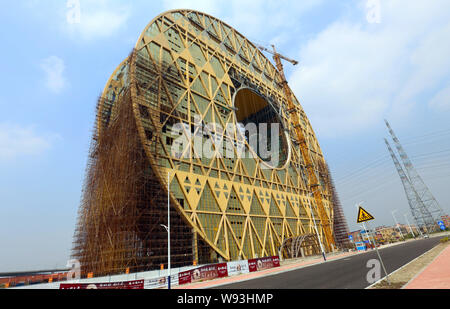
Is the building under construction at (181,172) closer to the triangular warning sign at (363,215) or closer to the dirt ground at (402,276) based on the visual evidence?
the triangular warning sign at (363,215)

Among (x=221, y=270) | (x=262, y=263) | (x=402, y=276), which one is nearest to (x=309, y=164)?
(x=262, y=263)

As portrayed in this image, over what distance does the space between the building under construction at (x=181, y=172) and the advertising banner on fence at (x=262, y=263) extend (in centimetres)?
429

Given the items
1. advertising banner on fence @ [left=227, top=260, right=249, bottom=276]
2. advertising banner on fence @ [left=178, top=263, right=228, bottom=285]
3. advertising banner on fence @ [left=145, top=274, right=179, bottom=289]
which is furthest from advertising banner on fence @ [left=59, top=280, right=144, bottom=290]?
advertising banner on fence @ [left=227, top=260, right=249, bottom=276]

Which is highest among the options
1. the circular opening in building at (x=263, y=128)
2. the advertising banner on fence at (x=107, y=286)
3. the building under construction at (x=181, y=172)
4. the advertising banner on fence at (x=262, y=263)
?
the circular opening in building at (x=263, y=128)

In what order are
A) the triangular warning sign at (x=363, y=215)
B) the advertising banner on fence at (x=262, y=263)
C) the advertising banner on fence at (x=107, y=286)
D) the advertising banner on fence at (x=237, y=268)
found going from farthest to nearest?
the advertising banner on fence at (x=262, y=263), the advertising banner on fence at (x=237, y=268), the advertising banner on fence at (x=107, y=286), the triangular warning sign at (x=363, y=215)

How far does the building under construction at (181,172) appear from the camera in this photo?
23109 mm

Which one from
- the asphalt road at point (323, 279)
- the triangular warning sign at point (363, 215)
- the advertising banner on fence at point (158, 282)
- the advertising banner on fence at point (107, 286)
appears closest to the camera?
the triangular warning sign at point (363, 215)

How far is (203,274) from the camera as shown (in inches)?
750

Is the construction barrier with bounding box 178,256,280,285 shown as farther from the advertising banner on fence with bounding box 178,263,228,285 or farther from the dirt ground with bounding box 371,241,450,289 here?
the dirt ground with bounding box 371,241,450,289

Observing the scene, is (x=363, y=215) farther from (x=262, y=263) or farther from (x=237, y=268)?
(x=262, y=263)

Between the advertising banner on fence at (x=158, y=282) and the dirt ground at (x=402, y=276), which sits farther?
the advertising banner on fence at (x=158, y=282)

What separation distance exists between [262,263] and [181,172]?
44.4 feet

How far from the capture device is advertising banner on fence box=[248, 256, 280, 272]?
916 inches

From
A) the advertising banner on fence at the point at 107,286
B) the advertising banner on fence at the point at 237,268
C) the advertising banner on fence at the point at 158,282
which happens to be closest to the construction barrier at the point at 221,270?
the advertising banner on fence at the point at 237,268
